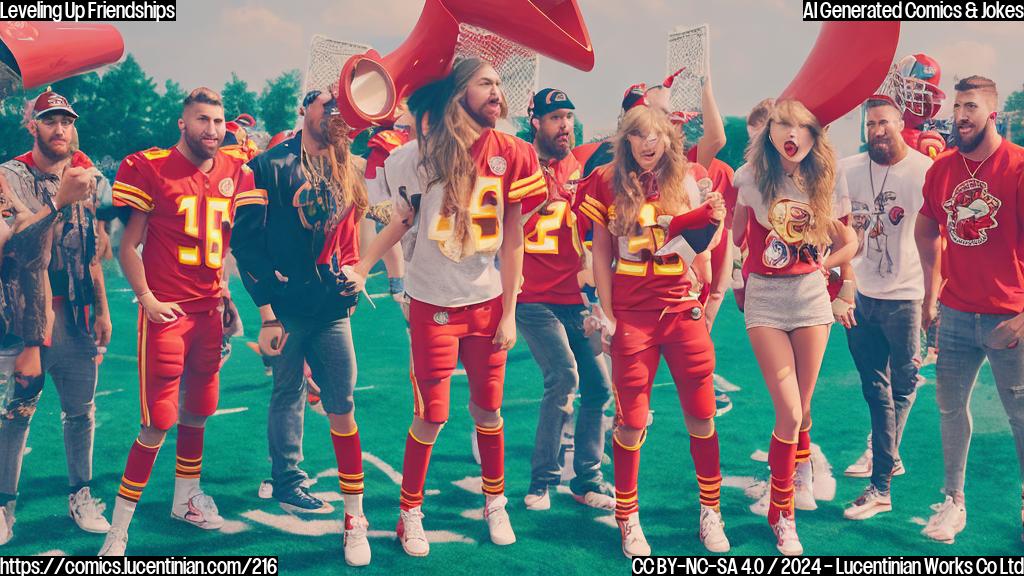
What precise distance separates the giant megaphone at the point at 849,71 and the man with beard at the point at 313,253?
2.40 metres

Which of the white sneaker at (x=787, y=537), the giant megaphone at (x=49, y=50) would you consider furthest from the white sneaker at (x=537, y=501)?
the giant megaphone at (x=49, y=50)

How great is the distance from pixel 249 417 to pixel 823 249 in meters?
4.53

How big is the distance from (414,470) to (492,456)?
42 cm

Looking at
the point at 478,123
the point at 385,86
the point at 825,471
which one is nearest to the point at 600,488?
the point at 825,471

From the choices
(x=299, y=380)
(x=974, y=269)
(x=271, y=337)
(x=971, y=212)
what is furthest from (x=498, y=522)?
(x=971, y=212)

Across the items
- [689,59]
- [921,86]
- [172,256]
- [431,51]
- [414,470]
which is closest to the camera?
[431,51]

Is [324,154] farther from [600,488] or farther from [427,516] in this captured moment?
[600,488]

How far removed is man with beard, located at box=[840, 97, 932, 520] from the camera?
220 inches

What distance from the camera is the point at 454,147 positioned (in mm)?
4703

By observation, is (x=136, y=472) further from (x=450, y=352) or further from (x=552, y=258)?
(x=552, y=258)

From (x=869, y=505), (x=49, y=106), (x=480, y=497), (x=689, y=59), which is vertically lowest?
(x=480, y=497)

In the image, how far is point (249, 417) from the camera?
7.41 m

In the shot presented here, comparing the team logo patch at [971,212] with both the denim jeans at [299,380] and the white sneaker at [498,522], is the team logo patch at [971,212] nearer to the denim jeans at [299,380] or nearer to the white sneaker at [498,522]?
the white sneaker at [498,522]

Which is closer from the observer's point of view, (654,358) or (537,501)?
(654,358)
